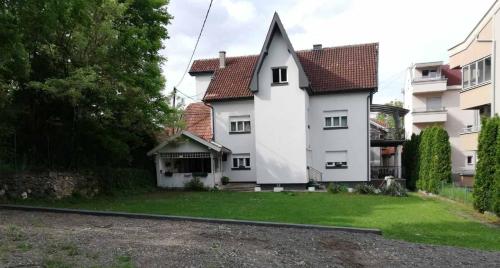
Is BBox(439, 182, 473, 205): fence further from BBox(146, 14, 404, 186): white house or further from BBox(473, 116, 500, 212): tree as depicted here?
BBox(146, 14, 404, 186): white house

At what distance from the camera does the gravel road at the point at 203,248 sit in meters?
6.80

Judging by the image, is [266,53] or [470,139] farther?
[266,53]

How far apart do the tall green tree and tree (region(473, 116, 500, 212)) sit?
14577 millimetres

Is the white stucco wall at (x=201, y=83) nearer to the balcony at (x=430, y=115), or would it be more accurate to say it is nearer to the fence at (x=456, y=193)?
the fence at (x=456, y=193)

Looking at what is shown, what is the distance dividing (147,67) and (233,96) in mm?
8526

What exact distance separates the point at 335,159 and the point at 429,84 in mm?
22315

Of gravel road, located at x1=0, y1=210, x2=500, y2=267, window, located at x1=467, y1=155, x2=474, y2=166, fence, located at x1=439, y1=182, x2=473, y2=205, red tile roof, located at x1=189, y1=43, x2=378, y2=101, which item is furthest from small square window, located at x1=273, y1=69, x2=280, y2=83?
window, located at x1=467, y1=155, x2=474, y2=166

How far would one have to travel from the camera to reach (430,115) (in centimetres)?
4372

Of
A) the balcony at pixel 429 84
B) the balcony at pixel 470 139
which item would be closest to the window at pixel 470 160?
the balcony at pixel 429 84

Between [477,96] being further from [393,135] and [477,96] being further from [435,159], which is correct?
[393,135]

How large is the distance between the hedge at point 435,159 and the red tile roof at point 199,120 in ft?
47.8

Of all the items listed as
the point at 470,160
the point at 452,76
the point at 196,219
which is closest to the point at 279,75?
the point at 196,219

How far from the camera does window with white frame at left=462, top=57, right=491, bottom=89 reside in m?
23.5

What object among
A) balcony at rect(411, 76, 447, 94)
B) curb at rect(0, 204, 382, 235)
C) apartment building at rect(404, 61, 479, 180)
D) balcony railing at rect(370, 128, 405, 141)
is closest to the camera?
curb at rect(0, 204, 382, 235)
